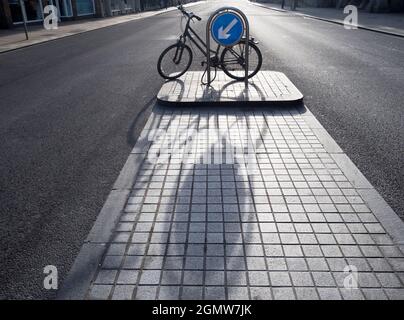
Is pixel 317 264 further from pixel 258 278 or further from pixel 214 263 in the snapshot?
pixel 214 263

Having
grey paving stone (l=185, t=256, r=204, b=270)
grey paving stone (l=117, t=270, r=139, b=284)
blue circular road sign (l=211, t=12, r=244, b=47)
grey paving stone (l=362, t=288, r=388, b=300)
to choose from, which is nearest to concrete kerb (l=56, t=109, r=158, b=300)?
grey paving stone (l=117, t=270, r=139, b=284)

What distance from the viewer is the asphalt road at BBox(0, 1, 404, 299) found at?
3385 mm

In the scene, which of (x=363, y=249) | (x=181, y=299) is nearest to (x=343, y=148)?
(x=363, y=249)

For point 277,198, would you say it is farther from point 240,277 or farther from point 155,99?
point 155,99

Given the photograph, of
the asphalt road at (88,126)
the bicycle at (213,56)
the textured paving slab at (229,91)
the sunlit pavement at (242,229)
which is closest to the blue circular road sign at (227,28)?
the bicycle at (213,56)

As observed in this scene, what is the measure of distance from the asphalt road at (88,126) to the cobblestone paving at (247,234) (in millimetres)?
490

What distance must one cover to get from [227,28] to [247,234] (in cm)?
527

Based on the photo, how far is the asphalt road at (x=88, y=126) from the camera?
3.38 meters

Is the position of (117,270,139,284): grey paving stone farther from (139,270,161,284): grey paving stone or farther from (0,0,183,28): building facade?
(0,0,183,28): building facade

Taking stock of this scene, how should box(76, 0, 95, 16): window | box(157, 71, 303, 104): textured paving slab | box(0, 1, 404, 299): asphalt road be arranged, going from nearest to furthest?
box(0, 1, 404, 299): asphalt road, box(157, 71, 303, 104): textured paving slab, box(76, 0, 95, 16): window

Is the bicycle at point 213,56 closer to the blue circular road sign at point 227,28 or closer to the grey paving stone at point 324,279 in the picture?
the blue circular road sign at point 227,28

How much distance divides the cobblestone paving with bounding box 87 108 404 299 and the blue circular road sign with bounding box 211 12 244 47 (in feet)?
10.8

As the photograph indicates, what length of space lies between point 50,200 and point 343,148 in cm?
395

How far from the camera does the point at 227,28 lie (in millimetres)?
7250
